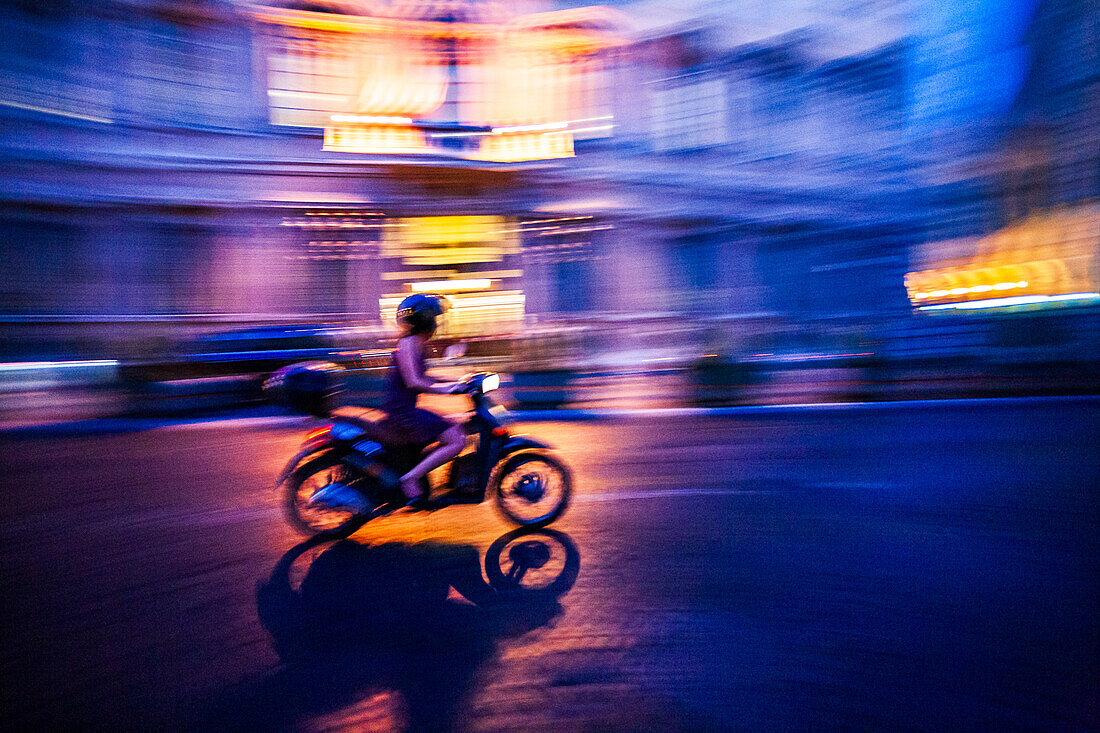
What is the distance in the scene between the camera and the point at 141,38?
15.1m

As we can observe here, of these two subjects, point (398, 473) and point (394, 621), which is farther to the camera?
point (398, 473)

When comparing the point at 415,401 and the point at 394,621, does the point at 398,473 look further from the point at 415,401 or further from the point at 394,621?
the point at 394,621

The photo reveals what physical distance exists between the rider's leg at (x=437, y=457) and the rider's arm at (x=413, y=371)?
0.30 m

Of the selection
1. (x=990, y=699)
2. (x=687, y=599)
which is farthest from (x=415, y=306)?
(x=990, y=699)

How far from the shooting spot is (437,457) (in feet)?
14.4

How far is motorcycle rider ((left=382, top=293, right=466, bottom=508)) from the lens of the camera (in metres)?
4.32

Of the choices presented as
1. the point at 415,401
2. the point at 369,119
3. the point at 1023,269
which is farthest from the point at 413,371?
the point at 1023,269

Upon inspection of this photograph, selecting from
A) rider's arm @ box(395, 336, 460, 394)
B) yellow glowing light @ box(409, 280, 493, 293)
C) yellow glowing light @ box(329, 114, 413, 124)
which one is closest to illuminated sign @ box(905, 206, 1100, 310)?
yellow glowing light @ box(409, 280, 493, 293)

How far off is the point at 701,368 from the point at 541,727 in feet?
29.1

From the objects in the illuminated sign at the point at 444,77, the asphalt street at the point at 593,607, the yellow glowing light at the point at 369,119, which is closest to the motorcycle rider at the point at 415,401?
the asphalt street at the point at 593,607

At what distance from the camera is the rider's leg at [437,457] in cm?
434

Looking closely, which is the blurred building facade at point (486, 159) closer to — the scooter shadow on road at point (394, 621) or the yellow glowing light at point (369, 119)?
the yellow glowing light at point (369, 119)

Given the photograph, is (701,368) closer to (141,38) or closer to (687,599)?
(687,599)

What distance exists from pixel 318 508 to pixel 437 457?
31.5 inches
